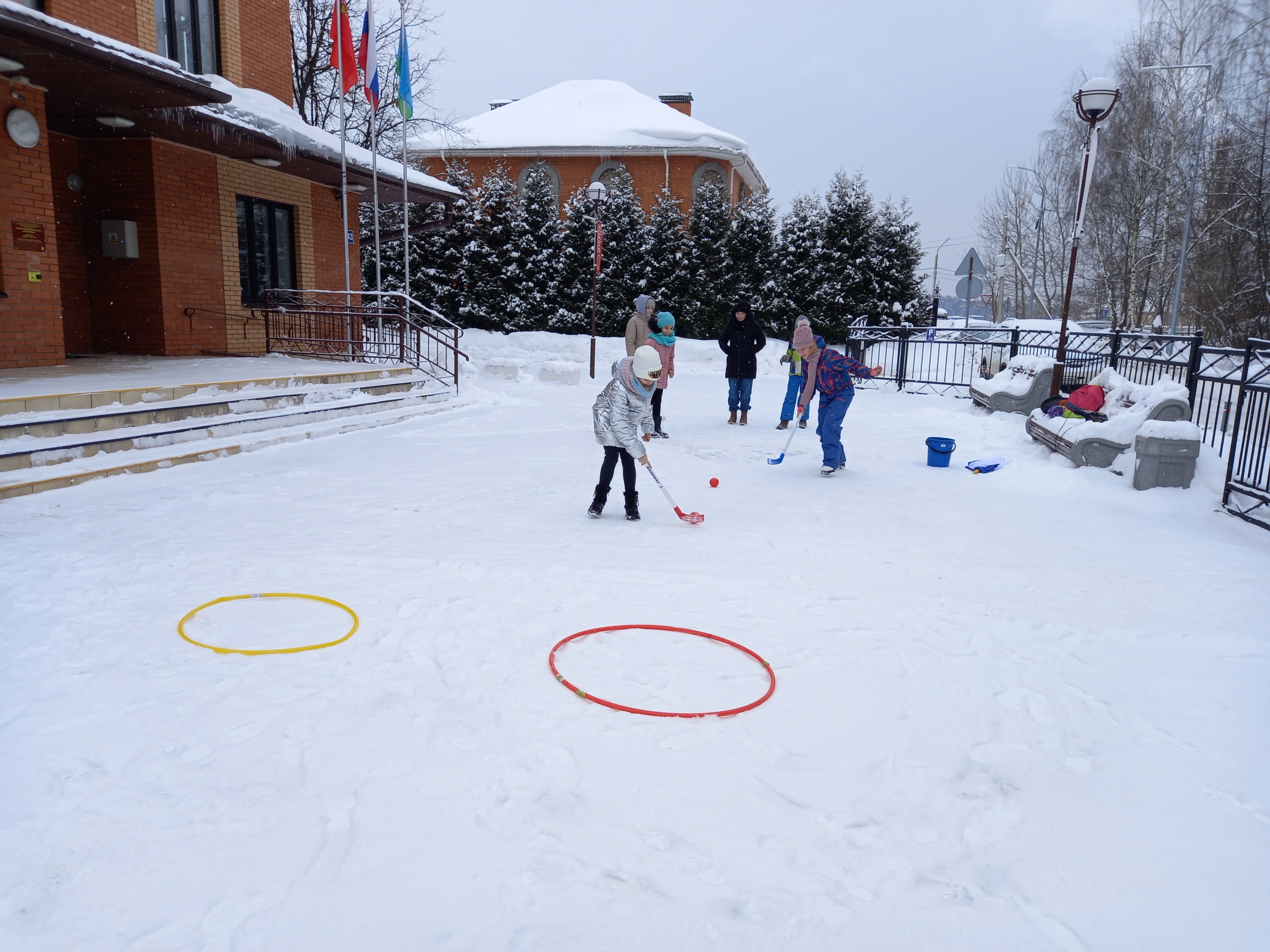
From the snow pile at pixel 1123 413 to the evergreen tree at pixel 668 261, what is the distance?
53.3ft

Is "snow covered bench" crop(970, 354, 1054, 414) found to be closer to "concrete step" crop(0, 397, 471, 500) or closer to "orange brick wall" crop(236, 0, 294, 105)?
"concrete step" crop(0, 397, 471, 500)

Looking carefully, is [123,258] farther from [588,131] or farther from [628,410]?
[588,131]

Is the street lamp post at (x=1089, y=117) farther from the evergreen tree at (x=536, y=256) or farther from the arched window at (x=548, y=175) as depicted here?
the arched window at (x=548, y=175)

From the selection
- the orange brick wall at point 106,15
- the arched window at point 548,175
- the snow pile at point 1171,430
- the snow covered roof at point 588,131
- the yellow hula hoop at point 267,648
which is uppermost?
the snow covered roof at point 588,131

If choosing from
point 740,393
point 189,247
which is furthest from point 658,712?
point 189,247

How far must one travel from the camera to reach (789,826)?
2.61 meters

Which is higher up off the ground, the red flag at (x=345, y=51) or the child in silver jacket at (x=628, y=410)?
the red flag at (x=345, y=51)

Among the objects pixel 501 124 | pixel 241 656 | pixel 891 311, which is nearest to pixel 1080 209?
pixel 241 656

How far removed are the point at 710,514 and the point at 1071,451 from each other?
4379 mm

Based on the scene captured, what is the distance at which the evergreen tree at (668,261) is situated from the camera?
24.4 meters

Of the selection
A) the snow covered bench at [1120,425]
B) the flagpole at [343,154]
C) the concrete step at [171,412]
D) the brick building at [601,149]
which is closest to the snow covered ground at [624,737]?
the concrete step at [171,412]

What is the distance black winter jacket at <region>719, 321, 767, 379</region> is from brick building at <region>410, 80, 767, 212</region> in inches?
774

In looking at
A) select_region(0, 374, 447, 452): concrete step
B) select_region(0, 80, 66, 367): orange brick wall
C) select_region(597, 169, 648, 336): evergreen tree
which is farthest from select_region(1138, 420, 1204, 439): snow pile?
select_region(597, 169, 648, 336): evergreen tree

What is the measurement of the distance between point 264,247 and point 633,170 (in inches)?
734
